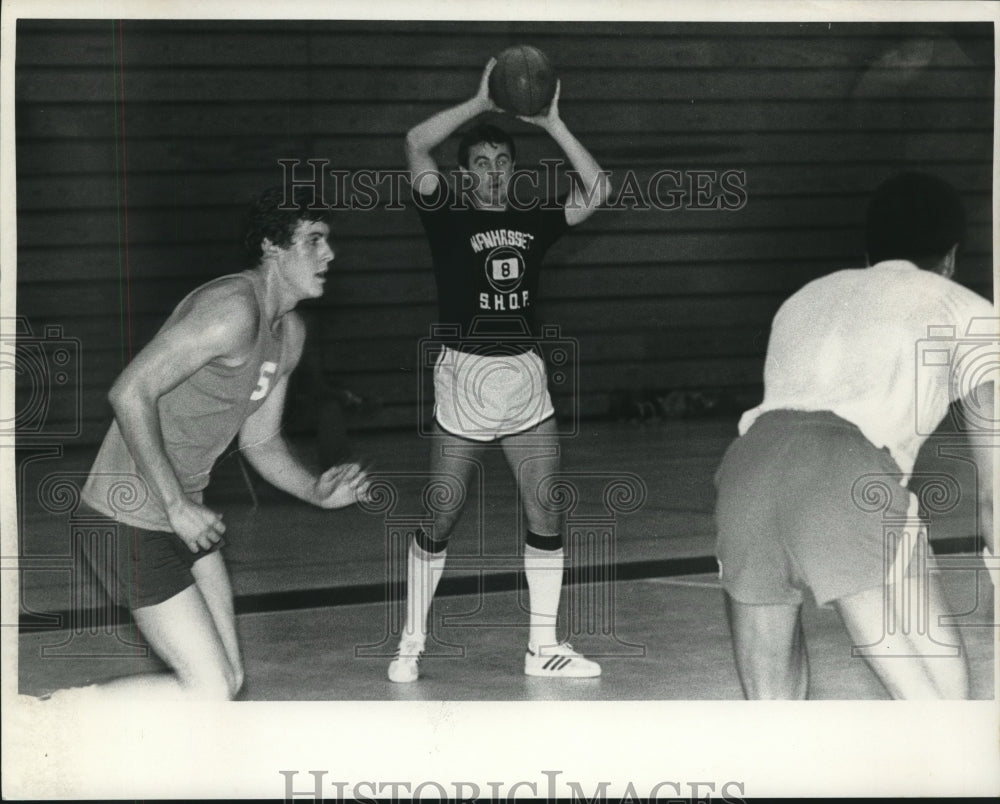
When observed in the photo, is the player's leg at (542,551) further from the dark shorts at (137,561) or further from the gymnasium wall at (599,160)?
the gymnasium wall at (599,160)

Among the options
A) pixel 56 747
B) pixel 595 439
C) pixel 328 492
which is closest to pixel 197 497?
pixel 328 492

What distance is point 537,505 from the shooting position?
213 inches

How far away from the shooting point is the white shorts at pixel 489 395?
5.34 meters

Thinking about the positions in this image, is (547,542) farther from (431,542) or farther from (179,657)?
(179,657)

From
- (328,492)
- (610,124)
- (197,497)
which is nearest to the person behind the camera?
(328,492)

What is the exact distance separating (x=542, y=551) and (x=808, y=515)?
157cm

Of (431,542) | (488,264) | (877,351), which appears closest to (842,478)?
(877,351)

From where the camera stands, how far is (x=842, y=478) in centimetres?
410

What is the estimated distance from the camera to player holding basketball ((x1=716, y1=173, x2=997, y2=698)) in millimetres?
4098

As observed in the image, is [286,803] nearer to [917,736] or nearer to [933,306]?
[917,736]

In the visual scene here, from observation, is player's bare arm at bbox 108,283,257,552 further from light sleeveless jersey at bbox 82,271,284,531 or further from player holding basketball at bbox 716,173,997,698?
player holding basketball at bbox 716,173,997,698

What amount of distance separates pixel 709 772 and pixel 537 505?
1299 mm

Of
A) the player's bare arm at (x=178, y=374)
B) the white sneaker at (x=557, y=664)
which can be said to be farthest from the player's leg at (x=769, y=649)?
the player's bare arm at (x=178, y=374)

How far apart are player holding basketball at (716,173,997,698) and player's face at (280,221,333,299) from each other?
155 cm
